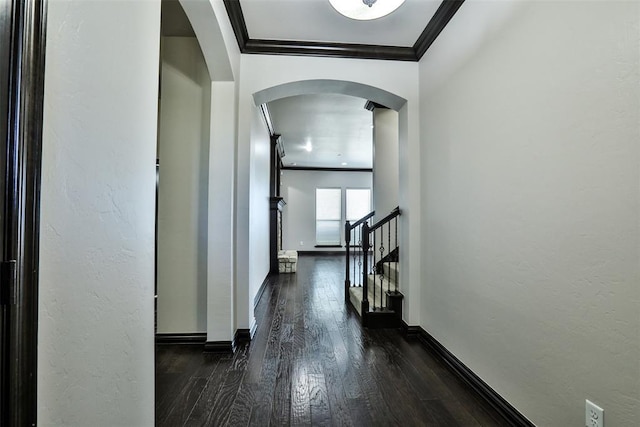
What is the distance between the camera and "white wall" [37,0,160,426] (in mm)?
682

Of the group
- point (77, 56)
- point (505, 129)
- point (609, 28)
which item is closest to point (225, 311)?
point (77, 56)

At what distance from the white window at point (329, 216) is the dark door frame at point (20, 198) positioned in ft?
29.6

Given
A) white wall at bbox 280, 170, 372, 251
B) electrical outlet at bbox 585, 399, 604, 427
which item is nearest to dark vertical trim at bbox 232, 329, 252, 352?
electrical outlet at bbox 585, 399, 604, 427

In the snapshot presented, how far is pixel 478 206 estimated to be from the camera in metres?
1.96

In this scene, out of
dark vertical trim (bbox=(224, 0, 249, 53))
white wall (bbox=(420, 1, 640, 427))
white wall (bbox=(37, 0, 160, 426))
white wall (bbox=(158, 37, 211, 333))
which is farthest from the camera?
white wall (bbox=(158, 37, 211, 333))

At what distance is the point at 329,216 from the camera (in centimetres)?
971

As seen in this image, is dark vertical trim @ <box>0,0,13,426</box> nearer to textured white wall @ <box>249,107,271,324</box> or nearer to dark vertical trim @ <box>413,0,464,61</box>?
textured white wall @ <box>249,107,271,324</box>

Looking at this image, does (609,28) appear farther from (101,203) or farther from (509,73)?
(101,203)

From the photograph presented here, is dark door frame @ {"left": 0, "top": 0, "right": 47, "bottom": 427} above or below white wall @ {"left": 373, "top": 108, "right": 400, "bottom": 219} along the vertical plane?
below

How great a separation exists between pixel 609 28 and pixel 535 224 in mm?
828

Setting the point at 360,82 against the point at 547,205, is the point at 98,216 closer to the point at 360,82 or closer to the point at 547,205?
the point at 547,205

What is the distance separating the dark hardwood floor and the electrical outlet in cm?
52

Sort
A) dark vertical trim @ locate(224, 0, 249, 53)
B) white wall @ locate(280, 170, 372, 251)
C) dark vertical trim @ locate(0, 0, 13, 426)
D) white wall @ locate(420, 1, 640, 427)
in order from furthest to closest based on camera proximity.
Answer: white wall @ locate(280, 170, 372, 251) → dark vertical trim @ locate(224, 0, 249, 53) → white wall @ locate(420, 1, 640, 427) → dark vertical trim @ locate(0, 0, 13, 426)

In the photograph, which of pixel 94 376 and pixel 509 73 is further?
pixel 509 73
